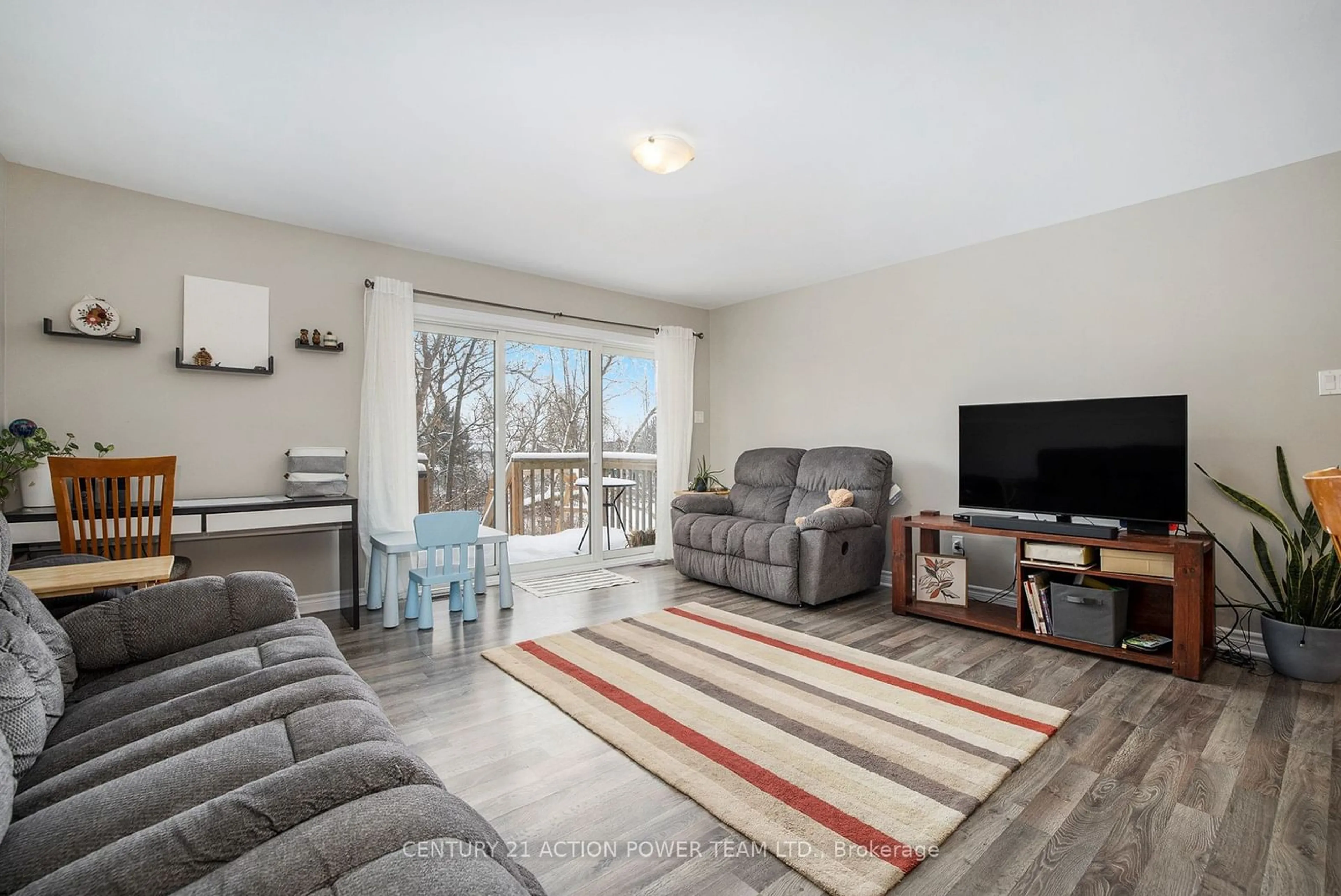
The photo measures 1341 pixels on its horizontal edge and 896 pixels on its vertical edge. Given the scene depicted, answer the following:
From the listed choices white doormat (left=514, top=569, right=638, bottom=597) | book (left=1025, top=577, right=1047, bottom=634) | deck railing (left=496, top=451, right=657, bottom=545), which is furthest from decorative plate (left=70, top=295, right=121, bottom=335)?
book (left=1025, top=577, right=1047, bottom=634)

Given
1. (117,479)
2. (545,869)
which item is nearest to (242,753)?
(545,869)

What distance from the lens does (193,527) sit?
9.66 feet

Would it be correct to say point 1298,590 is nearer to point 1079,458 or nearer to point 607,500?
point 1079,458

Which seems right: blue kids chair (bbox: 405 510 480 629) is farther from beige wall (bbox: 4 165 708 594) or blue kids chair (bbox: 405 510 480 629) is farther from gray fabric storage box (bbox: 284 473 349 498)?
beige wall (bbox: 4 165 708 594)

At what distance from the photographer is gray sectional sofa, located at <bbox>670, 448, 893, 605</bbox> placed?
394 centimetres

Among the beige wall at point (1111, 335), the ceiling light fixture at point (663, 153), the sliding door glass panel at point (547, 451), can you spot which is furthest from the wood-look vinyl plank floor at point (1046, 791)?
the ceiling light fixture at point (663, 153)

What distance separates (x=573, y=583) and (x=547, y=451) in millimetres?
1123

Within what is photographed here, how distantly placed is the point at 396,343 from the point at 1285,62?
15.0ft

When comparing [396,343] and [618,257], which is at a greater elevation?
[618,257]

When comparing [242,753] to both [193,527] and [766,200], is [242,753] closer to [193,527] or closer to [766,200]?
[193,527]

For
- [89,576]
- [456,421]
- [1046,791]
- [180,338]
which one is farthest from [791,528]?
[180,338]

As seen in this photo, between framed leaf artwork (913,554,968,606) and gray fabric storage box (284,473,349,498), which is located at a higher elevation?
gray fabric storage box (284,473,349,498)

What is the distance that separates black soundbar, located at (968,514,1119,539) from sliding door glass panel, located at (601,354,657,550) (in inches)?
116

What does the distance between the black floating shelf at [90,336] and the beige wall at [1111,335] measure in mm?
4446
